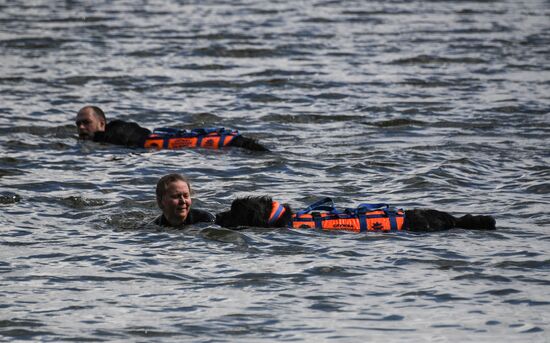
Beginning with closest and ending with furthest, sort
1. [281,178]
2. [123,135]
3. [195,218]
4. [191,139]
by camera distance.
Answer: [195,218], [281,178], [191,139], [123,135]

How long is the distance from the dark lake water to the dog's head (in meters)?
0.15

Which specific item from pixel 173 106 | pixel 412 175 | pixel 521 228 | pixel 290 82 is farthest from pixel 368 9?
pixel 521 228

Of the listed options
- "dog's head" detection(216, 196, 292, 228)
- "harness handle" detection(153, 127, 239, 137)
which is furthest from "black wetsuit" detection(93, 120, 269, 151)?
"dog's head" detection(216, 196, 292, 228)

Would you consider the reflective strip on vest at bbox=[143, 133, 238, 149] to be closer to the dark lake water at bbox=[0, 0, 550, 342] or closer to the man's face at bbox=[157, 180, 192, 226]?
the dark lake water at bbox=[0, 0, 550, 342]

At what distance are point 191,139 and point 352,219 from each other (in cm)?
522

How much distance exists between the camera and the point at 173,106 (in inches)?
816

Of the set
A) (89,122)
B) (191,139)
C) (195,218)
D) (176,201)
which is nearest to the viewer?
(176,201)

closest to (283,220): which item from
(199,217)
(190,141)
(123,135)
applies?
(199,217)

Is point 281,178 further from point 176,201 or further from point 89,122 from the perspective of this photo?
point 89,122

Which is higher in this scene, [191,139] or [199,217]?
[191,139]

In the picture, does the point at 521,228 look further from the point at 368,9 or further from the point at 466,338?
the point at 368,9

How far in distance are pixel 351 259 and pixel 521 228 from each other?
84.9 inches

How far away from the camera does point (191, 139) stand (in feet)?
54.5

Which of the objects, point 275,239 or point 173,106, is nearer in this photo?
point 275,239
